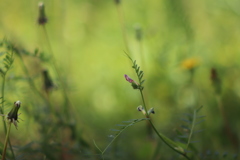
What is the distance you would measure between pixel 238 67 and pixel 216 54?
13cm

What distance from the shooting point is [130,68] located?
1559mm

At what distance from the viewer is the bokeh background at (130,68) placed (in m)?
1.05

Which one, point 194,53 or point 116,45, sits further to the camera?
point 116,45

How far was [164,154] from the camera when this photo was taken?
901 mm

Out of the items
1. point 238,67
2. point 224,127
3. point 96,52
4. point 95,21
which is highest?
point 95,21

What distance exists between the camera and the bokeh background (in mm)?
1046

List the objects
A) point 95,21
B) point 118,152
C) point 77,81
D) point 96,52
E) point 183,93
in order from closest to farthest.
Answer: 1. point 118,152
2. point 183,93
3. point 77,81
4. point 96,52
5. point 95,21

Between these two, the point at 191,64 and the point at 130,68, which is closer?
the point at 191,64

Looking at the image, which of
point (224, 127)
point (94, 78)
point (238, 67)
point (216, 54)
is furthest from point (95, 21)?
point (224, 127)

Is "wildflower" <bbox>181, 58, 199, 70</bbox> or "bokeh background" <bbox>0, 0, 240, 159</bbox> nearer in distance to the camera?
"bokeh background" <bbox>0, 0, 240, 159</bbox>

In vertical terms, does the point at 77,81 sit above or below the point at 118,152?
above

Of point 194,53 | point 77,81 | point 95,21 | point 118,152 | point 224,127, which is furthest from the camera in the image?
point 95,21

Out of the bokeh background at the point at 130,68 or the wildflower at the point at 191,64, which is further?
the wildflower at the point at 191,64

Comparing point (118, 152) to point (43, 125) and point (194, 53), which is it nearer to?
point (43, 125)
